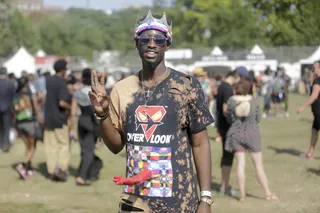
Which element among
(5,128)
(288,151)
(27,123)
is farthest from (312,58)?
(27,123)

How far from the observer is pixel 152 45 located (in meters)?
3.85

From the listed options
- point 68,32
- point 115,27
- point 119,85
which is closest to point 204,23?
point 68,32

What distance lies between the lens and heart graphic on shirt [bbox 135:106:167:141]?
3832mm

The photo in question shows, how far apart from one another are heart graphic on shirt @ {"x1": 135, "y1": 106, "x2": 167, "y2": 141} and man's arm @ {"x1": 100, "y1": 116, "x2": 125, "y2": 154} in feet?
0.62

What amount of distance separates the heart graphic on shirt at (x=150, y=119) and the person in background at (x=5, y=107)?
11.3 meters

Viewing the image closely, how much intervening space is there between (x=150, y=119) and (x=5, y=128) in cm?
1204

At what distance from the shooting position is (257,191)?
1017 centimetres

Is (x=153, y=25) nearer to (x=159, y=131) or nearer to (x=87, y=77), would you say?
(x=159, y=131)

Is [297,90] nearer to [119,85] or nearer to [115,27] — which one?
[119,85]

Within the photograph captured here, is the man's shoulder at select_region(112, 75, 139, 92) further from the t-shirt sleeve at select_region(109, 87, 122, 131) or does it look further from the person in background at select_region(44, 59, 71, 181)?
the person in background at select_region(44, 59, 71, 181)

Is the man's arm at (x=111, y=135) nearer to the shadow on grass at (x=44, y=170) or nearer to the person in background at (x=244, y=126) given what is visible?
the person in background at (x=244, y=126)

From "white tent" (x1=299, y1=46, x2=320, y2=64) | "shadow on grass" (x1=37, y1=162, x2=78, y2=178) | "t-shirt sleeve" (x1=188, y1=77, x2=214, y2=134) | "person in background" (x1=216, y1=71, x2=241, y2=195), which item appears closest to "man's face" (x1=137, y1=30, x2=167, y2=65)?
"t-shirt sleeve" (x1=188, y1=77, x2=214, y2=134)

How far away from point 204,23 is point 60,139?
6906cm

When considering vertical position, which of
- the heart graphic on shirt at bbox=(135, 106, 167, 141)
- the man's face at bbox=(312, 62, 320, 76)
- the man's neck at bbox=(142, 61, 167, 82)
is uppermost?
the man's face at bbox=(312, 62, 320, 76)
